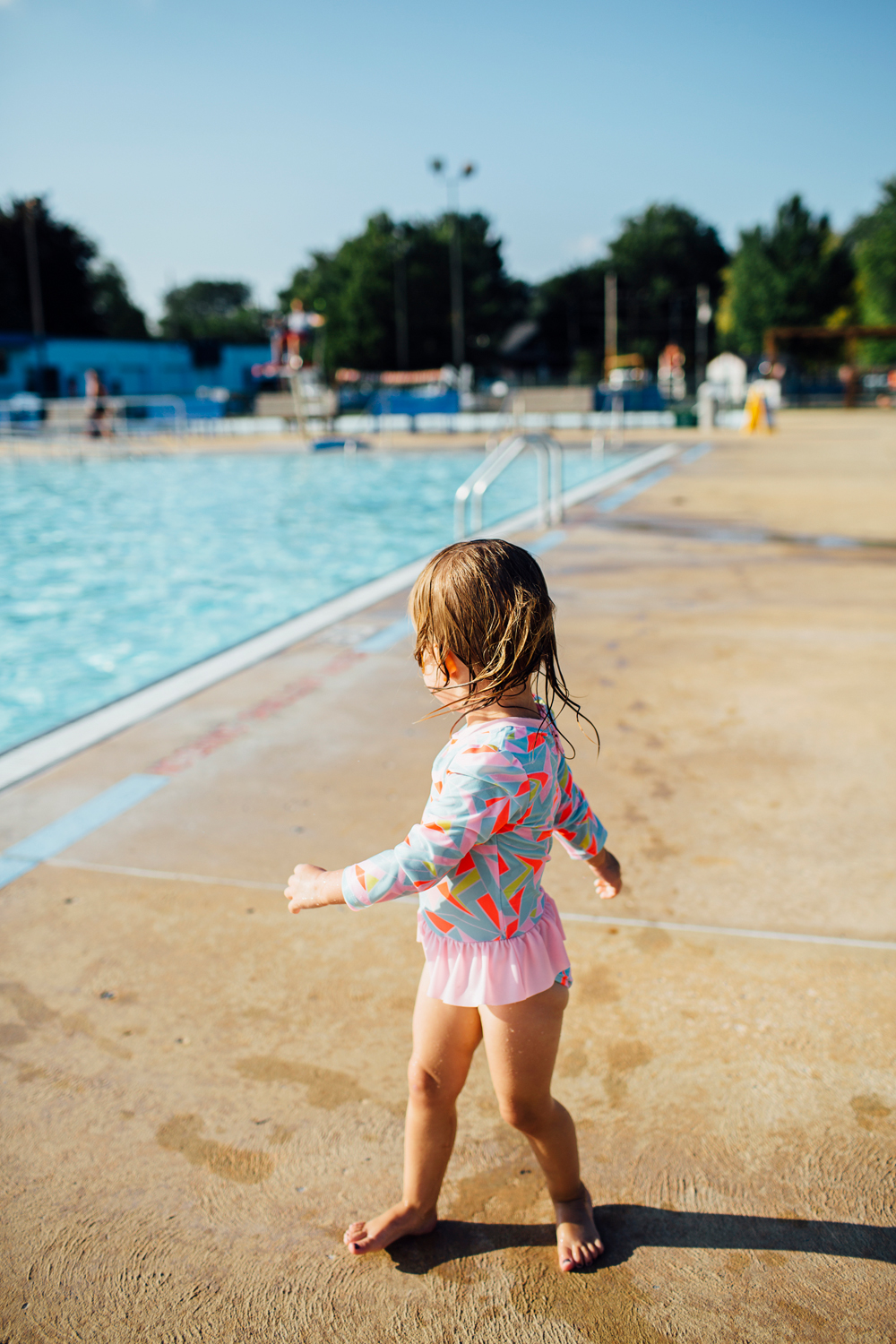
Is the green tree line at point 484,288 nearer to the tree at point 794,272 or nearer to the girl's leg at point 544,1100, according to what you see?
the tree at point 794,272

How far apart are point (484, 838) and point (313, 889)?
297mm

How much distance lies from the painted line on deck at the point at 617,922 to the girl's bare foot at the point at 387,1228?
117 cm

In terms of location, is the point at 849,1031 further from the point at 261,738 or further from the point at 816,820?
the point at 261,738

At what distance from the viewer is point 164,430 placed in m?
32.0

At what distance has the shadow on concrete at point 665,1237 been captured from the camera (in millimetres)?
1836

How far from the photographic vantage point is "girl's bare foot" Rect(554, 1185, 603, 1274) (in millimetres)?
1812

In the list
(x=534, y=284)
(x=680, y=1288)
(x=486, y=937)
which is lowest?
(x=680, y=1288)

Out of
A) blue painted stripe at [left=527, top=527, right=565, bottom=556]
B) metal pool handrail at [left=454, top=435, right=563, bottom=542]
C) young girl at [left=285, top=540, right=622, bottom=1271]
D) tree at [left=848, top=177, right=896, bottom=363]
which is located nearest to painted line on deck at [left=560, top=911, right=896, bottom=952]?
young girl at [left=285, top=540, right=622, bottom=1271]

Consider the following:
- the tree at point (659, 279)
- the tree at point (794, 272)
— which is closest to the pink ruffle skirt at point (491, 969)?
the tree at point (794, 272)

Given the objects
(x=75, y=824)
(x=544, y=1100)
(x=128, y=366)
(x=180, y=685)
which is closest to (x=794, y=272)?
(x=128, y=366)

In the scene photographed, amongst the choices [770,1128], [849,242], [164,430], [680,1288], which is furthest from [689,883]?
[849,242]

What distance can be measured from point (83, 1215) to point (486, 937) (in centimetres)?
99

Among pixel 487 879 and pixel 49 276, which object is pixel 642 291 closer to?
pixel 49 276

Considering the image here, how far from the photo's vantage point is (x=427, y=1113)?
1.83 meters
